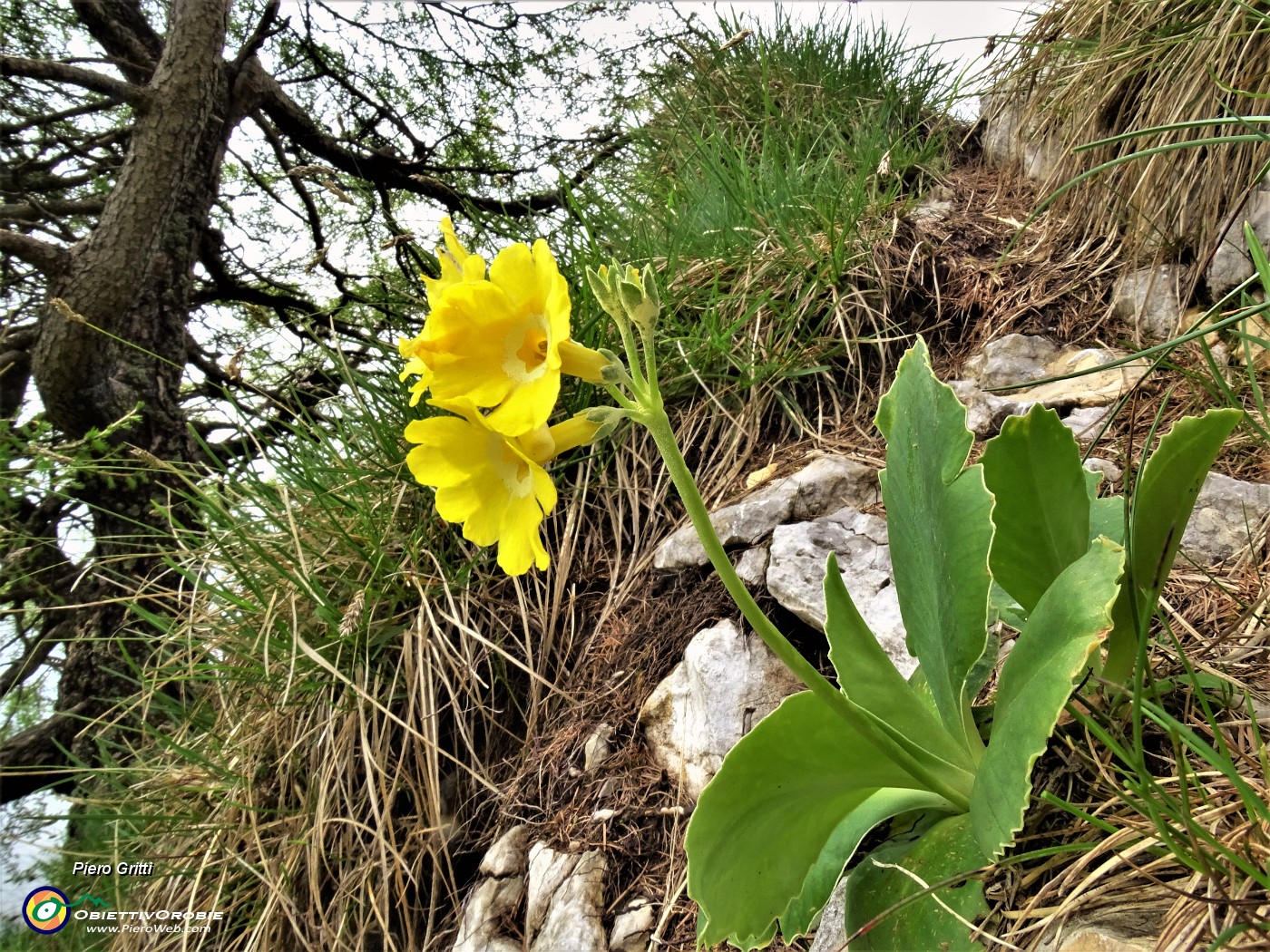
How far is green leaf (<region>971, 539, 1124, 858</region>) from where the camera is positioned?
532 mm

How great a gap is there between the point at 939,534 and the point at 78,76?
372 centimetres

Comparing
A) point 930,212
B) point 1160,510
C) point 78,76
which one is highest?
point 78,76

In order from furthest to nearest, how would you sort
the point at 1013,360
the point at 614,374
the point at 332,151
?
the point at 332,151 → the point at 1013,360 → the point at 614,374

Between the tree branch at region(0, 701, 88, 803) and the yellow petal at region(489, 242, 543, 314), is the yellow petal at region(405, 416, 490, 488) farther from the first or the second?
the tree branch at region(0, 701, 88, 803)

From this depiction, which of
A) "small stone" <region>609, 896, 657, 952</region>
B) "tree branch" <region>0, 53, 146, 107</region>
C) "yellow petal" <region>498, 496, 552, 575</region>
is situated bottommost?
"small stone" <region>609, 896, 657, 952</region>

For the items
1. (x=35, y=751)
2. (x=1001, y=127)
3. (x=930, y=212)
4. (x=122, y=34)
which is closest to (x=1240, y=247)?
(x=930, y=212)

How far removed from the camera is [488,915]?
1082 mm

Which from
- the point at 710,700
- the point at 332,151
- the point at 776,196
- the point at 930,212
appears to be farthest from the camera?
the point at 332,151

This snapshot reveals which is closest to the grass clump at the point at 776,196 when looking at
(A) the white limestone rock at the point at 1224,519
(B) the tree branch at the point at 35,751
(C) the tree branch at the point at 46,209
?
(A) the white limestone rock at the point at 1224,519

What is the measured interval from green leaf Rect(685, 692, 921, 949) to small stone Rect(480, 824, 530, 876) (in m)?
0.60

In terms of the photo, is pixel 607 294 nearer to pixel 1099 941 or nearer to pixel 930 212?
pixel 1099 941

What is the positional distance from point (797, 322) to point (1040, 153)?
40.6 inches

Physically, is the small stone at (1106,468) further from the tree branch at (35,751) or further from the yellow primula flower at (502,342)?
the tree branch at (35,751)

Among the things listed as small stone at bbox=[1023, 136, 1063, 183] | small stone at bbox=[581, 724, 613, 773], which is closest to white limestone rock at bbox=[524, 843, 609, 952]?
small stone at bbox=[581, 724, 613, 773]
